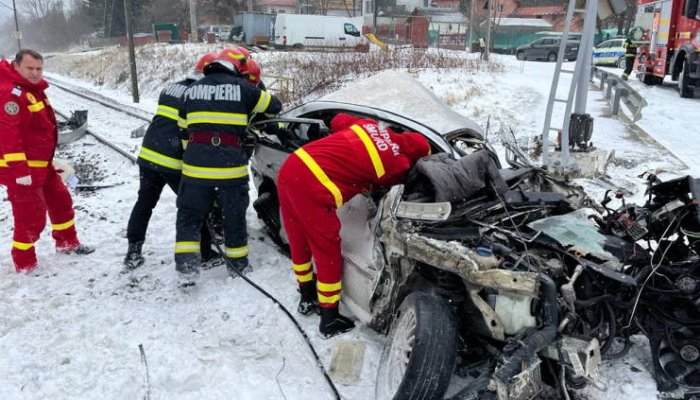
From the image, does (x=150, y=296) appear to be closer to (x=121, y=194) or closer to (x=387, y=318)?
(x=387, y=318)

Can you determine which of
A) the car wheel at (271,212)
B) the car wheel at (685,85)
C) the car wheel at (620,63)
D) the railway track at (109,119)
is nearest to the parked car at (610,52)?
the car wheel at (620,63)

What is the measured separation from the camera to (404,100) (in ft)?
12.4

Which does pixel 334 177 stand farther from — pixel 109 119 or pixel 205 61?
pixel 109 119

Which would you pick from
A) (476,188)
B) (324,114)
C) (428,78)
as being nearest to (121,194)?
(324,114)

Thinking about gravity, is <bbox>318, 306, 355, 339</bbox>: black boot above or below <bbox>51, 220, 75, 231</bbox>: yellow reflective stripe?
below

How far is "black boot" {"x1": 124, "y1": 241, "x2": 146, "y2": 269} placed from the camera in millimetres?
4184

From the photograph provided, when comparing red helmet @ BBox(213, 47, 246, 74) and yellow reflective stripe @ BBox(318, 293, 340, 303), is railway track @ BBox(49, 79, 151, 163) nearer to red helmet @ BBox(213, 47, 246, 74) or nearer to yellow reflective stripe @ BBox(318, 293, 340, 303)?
red helmet @ BBox(213, 47, 246, 74)

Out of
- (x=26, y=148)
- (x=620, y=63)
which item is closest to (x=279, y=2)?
(x=620, y=63)

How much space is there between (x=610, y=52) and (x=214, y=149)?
24.1m

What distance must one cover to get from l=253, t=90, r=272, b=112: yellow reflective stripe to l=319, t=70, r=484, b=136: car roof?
20.6 inches

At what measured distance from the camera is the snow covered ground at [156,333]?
2732 millimetres

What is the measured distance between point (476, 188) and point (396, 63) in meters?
13.7

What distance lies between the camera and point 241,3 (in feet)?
164

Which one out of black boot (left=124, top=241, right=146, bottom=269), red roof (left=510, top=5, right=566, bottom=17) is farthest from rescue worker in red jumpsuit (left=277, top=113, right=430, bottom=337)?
red roof (left=510, top=5, right=566, bottom=17)
